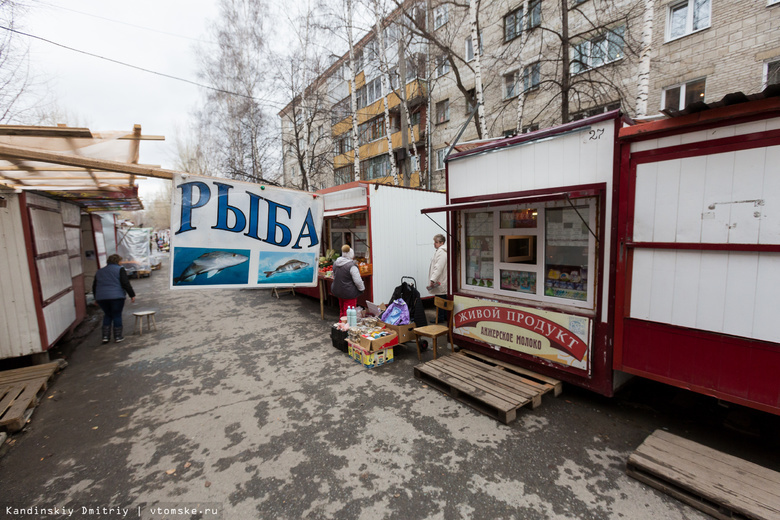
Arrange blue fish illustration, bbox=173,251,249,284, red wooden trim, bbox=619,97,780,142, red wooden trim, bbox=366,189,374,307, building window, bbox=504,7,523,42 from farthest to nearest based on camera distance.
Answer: building window, bbox=504,7,523,42
red wooden trim, bbox=366,189,374,307
blue fish illustration, bbox=173,251,249,284
red wooden trim, bbox=619,97,780,142

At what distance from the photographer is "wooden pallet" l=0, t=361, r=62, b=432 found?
3523mm

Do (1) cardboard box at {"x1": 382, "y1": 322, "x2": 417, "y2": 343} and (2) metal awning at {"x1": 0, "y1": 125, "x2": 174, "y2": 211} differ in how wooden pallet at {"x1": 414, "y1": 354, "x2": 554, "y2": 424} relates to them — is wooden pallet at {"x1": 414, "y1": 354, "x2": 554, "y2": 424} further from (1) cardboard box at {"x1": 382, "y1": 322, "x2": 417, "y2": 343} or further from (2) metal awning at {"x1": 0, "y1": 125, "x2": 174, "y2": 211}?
(2) metal awning at {"x1": 0, "y1": 125, "x2": 174, "y2": 211}

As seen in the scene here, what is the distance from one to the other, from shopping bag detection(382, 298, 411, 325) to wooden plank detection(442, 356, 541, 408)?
1155mm

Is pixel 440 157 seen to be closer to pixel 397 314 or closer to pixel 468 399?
pixel 397 314

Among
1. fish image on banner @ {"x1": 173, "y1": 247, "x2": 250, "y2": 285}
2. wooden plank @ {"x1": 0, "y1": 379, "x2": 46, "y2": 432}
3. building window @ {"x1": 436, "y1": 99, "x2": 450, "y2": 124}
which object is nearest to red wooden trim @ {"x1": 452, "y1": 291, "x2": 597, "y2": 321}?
fish image on banner @ {"x1": 173, "y1": 247, "x2": 250, "y2": 285}

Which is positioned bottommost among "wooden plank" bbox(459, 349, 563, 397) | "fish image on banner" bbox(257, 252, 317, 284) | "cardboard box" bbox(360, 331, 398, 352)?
"wooden plank" bbox(459, 349, 563, 397)

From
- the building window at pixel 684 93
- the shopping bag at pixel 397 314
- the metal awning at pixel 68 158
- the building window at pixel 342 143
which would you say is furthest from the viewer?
the building window at pixel 342 143

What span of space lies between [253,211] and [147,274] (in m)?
16.2

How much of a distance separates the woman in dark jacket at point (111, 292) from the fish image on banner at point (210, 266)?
3.46m

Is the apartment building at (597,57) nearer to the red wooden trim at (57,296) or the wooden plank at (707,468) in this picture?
the wooden plank at (707,468)

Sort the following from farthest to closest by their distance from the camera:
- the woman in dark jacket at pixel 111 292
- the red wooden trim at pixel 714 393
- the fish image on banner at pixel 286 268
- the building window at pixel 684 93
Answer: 1. the building window at pixel 684 93
2. the woman in dark jacket at pixel 111 292
3. the fish image on banner at pixel 286 268
4. the red wooden trim at pixel 714 393

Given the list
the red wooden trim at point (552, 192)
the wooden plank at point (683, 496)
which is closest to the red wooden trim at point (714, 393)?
the wooden plank at point (683, 496)

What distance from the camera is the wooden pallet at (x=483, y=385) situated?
11.7 ft

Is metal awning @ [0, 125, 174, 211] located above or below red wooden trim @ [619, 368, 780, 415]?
above
